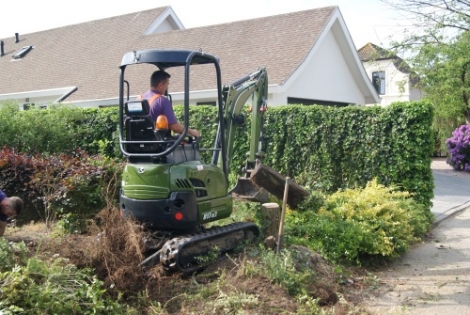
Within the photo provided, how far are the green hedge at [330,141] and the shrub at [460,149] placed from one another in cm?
1327

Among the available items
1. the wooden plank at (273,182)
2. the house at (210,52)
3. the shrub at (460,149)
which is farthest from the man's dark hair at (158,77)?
the shrub at (460,149)

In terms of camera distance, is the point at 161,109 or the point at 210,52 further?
the point at 210,52

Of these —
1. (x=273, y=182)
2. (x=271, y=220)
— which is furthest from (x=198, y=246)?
(x=273, y=182)

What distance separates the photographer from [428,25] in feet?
68.4

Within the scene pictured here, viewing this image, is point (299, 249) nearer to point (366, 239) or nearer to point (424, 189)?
point (366, 239)

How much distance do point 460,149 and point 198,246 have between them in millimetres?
20141

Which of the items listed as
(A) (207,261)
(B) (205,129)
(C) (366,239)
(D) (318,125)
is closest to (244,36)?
(B) (205,129)

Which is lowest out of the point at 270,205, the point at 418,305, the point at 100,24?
the point at 418,305

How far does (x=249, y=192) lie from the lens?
358 inches

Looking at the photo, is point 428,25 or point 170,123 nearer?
point 170,123

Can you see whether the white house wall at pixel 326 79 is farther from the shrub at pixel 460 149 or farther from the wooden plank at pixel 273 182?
the wooden plank at pixel 273 182

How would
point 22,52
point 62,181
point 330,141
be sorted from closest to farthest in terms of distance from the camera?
point 62,181, point 330,141, point 22,52

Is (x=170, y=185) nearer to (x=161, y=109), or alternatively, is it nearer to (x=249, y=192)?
(x=161, y=109)

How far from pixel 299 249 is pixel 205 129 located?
802cm
